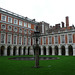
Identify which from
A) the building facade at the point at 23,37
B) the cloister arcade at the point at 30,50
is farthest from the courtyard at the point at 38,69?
the cloister arcade at the point at 30,50

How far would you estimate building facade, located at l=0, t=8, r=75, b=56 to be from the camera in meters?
39.3

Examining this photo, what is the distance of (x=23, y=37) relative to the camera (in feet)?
151

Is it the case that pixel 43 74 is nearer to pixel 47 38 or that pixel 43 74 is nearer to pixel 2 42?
pixel 2 42

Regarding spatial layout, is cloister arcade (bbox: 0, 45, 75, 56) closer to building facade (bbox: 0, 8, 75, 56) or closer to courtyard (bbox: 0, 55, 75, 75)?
building facade (bbox: 0, 8, 75, 56)

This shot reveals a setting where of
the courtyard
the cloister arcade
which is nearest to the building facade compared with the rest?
the cloister arcade

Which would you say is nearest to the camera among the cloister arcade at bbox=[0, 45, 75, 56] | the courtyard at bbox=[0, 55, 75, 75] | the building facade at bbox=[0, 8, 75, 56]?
the courtyard at bbox=[0, 55, 75, 75]

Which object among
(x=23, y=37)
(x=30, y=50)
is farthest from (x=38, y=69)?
(x=30, y=50)

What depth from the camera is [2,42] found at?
37969mm

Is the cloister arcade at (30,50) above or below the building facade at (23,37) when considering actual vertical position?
below

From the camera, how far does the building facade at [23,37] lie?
1547 inches

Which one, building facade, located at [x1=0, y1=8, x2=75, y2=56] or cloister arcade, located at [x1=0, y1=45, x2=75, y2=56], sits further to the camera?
cloister arcade, located at [x1=0, y1=45, x2=75, y2=56]

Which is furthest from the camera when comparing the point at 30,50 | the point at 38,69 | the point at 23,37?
the point at 30,50

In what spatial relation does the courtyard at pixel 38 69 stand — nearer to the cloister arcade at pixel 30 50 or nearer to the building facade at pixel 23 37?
the building facade at pixel 23 37

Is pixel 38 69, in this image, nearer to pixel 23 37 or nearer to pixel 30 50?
pixel 23 37
